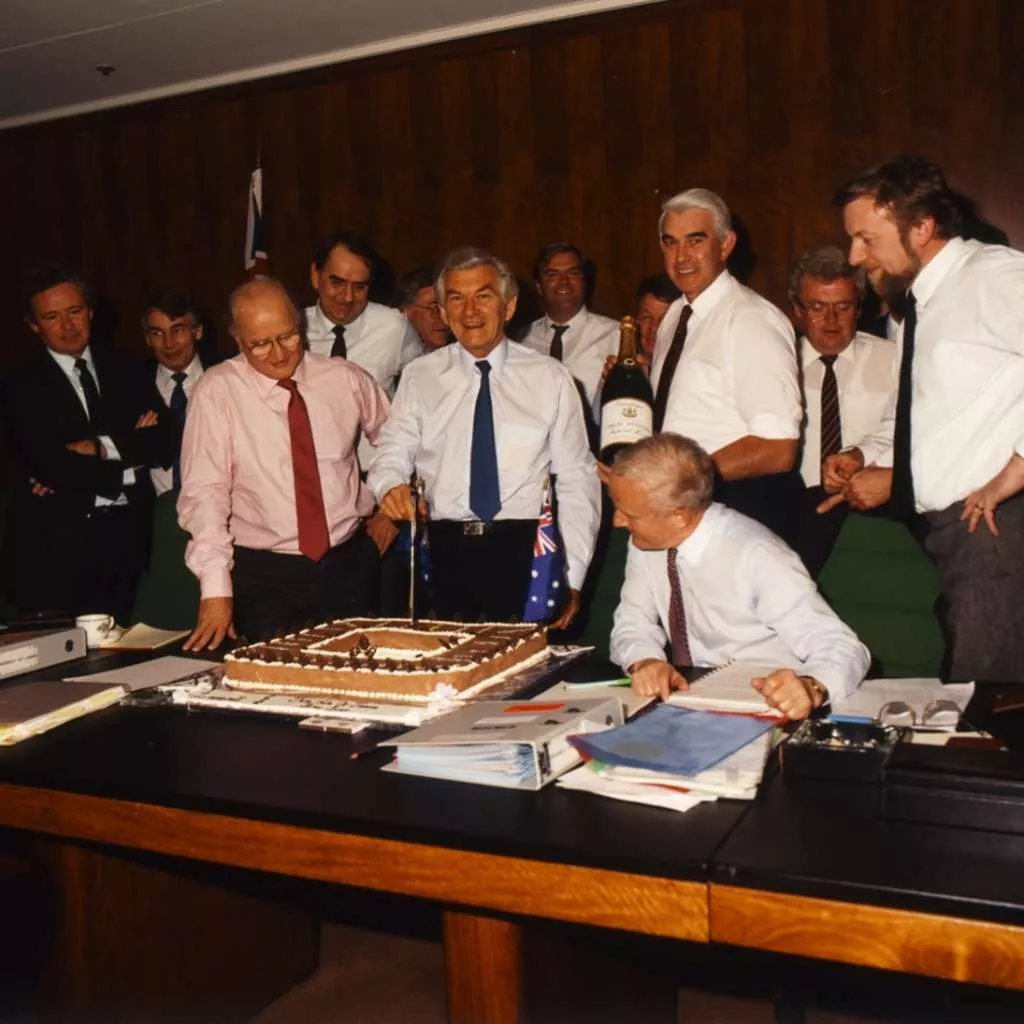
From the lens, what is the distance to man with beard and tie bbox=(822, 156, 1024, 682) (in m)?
2.39

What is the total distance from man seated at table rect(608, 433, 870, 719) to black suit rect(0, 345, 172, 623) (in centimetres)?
206

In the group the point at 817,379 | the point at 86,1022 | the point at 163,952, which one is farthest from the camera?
the point at 817,379

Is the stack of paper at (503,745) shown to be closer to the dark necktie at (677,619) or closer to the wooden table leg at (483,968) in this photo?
the wooden table leg at (483,968)

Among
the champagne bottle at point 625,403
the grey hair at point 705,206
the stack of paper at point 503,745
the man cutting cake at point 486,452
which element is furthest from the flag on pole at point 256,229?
the stack of paper at point 503,745

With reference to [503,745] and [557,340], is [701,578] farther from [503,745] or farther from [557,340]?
[557,340]

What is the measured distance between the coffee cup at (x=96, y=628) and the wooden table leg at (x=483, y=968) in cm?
141

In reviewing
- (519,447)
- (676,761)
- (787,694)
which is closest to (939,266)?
(519,447)

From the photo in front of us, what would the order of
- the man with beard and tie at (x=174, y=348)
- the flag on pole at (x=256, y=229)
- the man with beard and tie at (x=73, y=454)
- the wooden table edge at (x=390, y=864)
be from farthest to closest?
the flag on pole at (x=256, y=229)
the man with beard and tie at (x=174, y=348)
the man with beard and tie at (x=73, y=454)
the wooden table edge at (x=390, y=864)

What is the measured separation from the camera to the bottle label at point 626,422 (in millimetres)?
2934

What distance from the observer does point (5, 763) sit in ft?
5.88

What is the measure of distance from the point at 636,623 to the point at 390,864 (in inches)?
42.4

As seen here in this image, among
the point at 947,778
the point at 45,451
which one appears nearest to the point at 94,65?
the point at 45,451

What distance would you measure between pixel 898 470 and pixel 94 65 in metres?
4.59

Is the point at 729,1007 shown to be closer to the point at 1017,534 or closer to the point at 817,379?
the point at 1017,534
